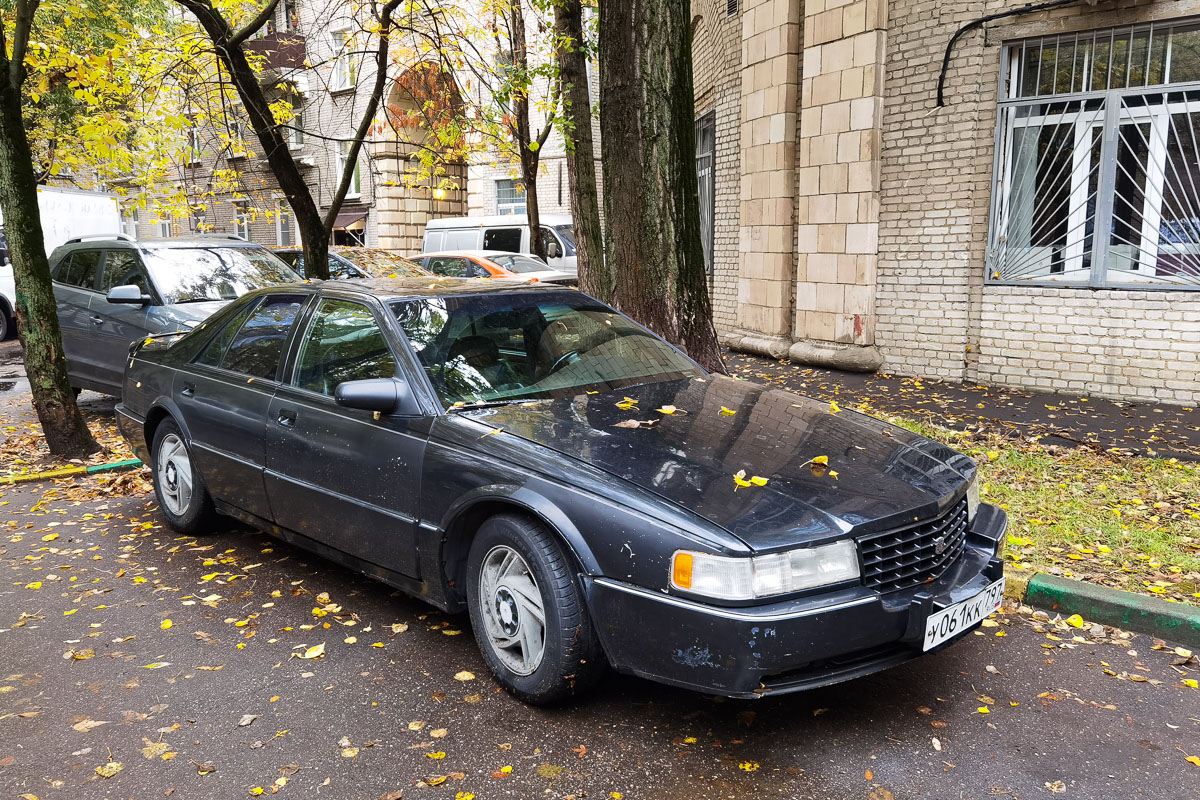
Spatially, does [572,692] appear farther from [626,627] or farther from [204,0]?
[204,0]

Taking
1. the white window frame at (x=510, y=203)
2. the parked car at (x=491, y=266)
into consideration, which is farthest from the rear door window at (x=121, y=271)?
the white window frame at (x=510, y=203)

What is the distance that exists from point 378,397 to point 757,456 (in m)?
1.58

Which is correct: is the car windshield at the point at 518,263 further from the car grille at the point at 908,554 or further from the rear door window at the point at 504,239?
the car grille at the point at 908,554

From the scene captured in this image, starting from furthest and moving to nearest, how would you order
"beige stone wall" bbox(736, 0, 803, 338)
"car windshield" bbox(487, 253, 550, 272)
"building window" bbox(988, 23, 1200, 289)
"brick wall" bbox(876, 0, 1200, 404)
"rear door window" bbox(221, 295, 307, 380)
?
"car windshield" bbox(487, 253, 550, 272), "beige stone wall" bbox(736, 0, 803, 338), "brick wall" bbox(876, 0, 1200, 404), "building window" bbox(988, 23, 1200, 289), "rear door window" bbox(221, 295, 307, 380)

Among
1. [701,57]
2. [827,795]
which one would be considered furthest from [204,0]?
[827,795]

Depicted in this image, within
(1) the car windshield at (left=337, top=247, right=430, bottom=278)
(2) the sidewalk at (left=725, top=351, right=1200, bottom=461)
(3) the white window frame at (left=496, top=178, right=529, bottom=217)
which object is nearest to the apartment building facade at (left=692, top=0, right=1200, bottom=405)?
(2) the sidewalk at (left=725, top=351, right=1200, bottom=461)

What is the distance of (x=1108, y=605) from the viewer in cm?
427

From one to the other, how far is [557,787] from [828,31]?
32.6 ft

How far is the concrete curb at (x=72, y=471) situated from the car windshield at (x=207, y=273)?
2.11 m

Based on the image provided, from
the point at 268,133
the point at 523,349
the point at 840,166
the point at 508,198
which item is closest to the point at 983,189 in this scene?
the point at 840,166

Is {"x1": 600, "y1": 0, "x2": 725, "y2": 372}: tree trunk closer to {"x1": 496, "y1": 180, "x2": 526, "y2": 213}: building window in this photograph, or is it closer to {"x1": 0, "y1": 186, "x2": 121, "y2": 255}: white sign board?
{"x1": 0, "y1": 186, "x2": 121, "y2": 255}: white sign board

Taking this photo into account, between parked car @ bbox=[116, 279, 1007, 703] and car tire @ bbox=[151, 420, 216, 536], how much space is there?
87 millimetres

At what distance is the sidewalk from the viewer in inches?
300

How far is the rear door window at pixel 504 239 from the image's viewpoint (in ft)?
67.4
